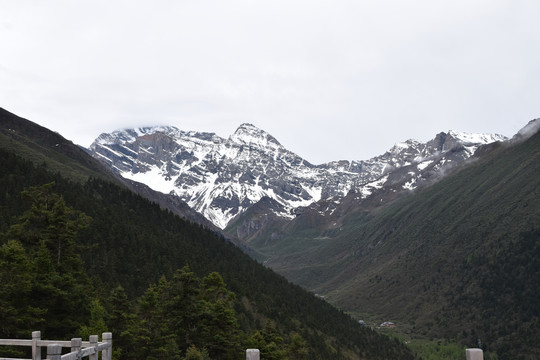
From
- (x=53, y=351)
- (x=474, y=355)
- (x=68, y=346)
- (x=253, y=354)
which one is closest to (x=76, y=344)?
(x=68, y=346)

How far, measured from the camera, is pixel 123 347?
4441 cm

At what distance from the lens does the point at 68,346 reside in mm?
18281

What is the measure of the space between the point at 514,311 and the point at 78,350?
215549 mm

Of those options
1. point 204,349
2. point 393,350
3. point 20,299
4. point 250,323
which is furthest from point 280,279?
point 20,299

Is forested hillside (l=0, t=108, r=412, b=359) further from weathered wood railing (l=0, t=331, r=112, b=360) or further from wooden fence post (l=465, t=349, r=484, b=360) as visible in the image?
wooden fence post (l=465, t=349, r=484, b=360)

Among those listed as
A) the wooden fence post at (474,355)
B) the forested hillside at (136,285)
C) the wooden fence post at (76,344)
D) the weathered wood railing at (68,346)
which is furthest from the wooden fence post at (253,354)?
the forested hillside at (136,285)

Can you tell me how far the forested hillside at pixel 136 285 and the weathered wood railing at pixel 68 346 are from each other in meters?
13.3

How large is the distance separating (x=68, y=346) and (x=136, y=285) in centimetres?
9534

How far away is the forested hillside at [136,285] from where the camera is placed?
3559 cm

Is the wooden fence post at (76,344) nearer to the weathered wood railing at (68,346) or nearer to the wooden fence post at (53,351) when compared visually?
the weathered wood railing at (68,346)

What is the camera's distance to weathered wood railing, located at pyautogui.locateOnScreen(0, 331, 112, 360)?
50.7 feet

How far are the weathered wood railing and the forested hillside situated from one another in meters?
13.3

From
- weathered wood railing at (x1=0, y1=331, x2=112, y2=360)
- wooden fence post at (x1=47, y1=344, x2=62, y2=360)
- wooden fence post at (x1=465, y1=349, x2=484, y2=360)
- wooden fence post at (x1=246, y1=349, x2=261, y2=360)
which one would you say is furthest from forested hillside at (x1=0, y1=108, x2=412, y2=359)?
wooden fence post at (x1=465, y1=349, x2=484, y2=360)

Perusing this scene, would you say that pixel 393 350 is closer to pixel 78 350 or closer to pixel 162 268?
pixel 162 268
